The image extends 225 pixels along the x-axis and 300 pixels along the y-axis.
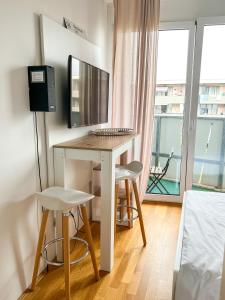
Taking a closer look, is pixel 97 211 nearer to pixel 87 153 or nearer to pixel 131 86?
pixel 87 153

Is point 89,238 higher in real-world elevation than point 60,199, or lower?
lower

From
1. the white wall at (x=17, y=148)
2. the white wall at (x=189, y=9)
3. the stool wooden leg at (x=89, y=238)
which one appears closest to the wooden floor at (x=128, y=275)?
the stool wooden leg at (x=89, y=238)

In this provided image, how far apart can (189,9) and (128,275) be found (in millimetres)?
2970

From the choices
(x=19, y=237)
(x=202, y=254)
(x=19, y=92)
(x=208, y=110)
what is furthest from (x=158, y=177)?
(x=19, y=92)

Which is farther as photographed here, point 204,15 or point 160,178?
point 160,178

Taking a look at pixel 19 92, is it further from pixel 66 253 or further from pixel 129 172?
pixel 129 172

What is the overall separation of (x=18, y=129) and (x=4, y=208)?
51 cm

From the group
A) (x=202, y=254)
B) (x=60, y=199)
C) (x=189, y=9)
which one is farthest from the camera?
(x=189, y=9)

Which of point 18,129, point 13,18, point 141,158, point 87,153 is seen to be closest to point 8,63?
point 13,18

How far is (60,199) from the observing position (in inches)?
64.6

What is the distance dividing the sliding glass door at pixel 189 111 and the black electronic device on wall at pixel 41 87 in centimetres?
194

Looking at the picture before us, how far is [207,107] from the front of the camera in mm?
3217

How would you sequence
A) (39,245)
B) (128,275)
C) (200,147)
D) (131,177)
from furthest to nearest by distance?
(200,147), (131,177), (128,275), (39,245)

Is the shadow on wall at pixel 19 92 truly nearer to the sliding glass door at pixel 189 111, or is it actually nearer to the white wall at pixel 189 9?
the sliding glass door at pixel 189 111
